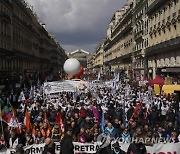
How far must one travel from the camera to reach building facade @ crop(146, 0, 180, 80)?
42.8 meters

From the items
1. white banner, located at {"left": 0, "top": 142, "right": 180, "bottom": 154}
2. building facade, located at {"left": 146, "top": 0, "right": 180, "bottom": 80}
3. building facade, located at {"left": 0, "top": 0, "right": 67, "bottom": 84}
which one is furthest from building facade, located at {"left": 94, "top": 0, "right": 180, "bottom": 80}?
white banner, located at {"left": 0, "top": 142, "right": 180, "bottom": 154}

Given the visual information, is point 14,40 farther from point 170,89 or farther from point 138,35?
point 170,89

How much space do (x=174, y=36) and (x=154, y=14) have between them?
12626 millimetres

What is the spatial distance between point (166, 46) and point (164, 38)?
3.50 metres

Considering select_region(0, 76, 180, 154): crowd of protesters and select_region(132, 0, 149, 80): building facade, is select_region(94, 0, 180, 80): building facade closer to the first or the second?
select_region(132, 0, 149, 80): building facade

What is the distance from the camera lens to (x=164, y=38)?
163 ft

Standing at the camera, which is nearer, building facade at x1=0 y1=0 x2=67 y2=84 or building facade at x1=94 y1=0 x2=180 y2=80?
building facade at x1=94 y1=0 x2=180 y2=80

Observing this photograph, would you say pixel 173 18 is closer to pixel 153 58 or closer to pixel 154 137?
pixel 153 58

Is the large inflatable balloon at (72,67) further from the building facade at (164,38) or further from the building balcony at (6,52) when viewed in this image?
the building balcony at (6,52)

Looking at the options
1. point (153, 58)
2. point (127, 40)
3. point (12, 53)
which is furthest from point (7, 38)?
point (127, 40)

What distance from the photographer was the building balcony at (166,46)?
1648 inches

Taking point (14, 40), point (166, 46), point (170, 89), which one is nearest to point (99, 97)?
point (170, 89)

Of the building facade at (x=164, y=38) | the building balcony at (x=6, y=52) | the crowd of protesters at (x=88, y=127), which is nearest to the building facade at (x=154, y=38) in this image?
the building facade at (x=164, y=38)

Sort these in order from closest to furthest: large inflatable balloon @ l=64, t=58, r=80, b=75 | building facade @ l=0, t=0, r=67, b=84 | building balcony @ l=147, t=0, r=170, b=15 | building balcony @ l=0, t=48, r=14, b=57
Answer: large inflatable balloon @ l=64, t=58, r=80, b=75
building balcony @ l=147, t=0, r=170, b=15
building balcony @ l=0, t=48, r=14, b=57
building facade @ l=0, t=0, r=67, b=84
